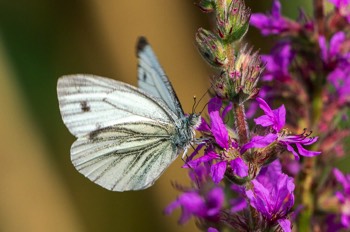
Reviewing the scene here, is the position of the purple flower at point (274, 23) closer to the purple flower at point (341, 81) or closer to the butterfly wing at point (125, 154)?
the purple flower at point (341, 81)

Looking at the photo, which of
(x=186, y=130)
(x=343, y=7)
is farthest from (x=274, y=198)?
(x=343, y=7)

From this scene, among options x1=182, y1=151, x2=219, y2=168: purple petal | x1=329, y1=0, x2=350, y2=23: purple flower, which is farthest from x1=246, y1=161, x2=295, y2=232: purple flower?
x1=329, y1=0, x2=350, y2=23: purple flower

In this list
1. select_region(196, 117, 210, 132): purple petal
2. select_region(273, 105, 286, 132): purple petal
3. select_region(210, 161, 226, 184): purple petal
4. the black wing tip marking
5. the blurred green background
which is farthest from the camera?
the blurred green background

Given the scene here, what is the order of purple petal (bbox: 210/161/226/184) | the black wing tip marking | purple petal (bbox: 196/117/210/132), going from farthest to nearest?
the black wing tip marking
purple petal (bbox: 196/117/210/132)
purple petal (bbox: 210/161/226/184)

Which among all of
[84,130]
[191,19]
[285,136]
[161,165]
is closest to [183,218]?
[161,165]

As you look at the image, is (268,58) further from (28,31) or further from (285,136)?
(28,31)

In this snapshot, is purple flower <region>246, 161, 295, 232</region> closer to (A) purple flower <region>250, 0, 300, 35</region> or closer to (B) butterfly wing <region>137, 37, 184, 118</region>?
(B) butterfly wing <region>137, 37, 184, 118</region>

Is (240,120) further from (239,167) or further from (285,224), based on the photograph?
(285,224)

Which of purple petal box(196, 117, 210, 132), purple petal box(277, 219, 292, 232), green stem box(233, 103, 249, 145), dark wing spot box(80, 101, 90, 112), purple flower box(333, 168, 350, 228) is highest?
dark wing spot box(80, 101, 90, 112)
